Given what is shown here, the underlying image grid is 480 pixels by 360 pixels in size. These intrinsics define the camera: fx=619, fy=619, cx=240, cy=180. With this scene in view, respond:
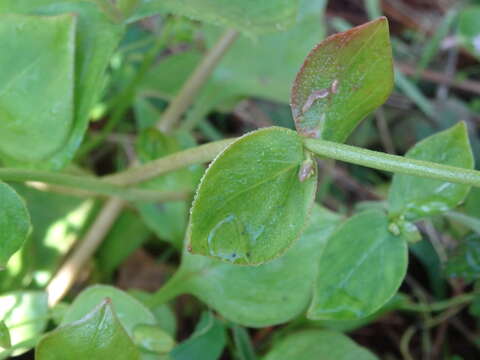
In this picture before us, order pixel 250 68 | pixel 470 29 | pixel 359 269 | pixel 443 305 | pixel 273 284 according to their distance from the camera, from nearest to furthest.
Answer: pixel 359 269
pixel 273 284
pixel 443 305
pixel 250 68
pixel 470 29

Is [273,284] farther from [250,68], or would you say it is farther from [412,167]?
[250,68]

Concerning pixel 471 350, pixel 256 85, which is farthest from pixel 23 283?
pixel 471 350

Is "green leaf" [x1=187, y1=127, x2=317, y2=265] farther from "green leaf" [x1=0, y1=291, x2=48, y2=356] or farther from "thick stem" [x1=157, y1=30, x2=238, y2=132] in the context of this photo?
"thick stem" [x1=157, y1=30, x2=238, y2=132]

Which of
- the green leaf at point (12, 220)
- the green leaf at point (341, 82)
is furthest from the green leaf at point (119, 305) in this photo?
the green leaf at point (341, 82)

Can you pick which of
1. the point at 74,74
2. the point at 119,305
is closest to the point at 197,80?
the point at 74,74

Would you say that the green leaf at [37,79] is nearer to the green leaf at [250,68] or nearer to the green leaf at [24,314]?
the green leaf at [24,314]

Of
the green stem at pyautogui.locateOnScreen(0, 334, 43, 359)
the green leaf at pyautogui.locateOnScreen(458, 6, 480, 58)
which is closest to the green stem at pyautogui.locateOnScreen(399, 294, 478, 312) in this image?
the green stem at pyautogui.locateOnScreen(0, 334, 43, 359)

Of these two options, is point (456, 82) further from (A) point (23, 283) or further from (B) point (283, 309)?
(A) point (23, 283)
